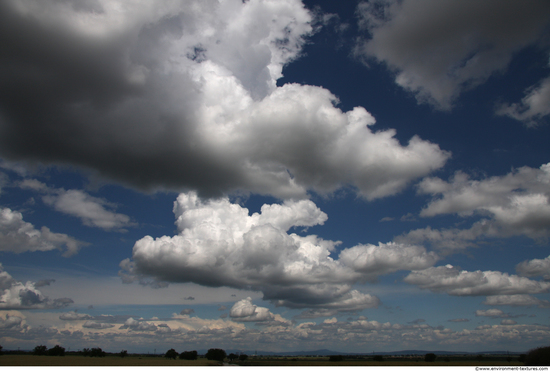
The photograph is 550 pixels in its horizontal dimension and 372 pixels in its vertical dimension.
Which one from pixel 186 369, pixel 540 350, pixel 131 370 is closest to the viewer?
pixel 131 370

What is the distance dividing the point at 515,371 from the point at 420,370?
20884 millimetres

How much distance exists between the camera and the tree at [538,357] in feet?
448

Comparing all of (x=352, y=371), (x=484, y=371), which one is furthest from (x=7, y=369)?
(x=484, y=371)

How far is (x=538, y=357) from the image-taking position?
142 metres

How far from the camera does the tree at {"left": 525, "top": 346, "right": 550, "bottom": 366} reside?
136625 mm

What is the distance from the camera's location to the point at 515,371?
7256cm

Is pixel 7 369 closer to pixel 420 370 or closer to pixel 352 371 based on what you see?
pixel 352 371

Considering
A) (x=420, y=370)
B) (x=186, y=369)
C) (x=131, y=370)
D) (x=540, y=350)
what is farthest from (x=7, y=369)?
(x=540, y=350)

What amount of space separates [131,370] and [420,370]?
223 ft

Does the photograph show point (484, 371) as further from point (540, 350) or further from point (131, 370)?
point (540, 350)

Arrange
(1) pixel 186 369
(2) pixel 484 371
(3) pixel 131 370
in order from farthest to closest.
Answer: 1. (1) pixel 186 369
2. (2) pixel 484 371
3. (3) pixel 131 370

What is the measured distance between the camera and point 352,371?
70.2 metres

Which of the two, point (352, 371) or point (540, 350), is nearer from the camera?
point (352, 371)

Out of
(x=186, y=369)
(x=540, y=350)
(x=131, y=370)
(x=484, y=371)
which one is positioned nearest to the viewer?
(x=131, y=370)
